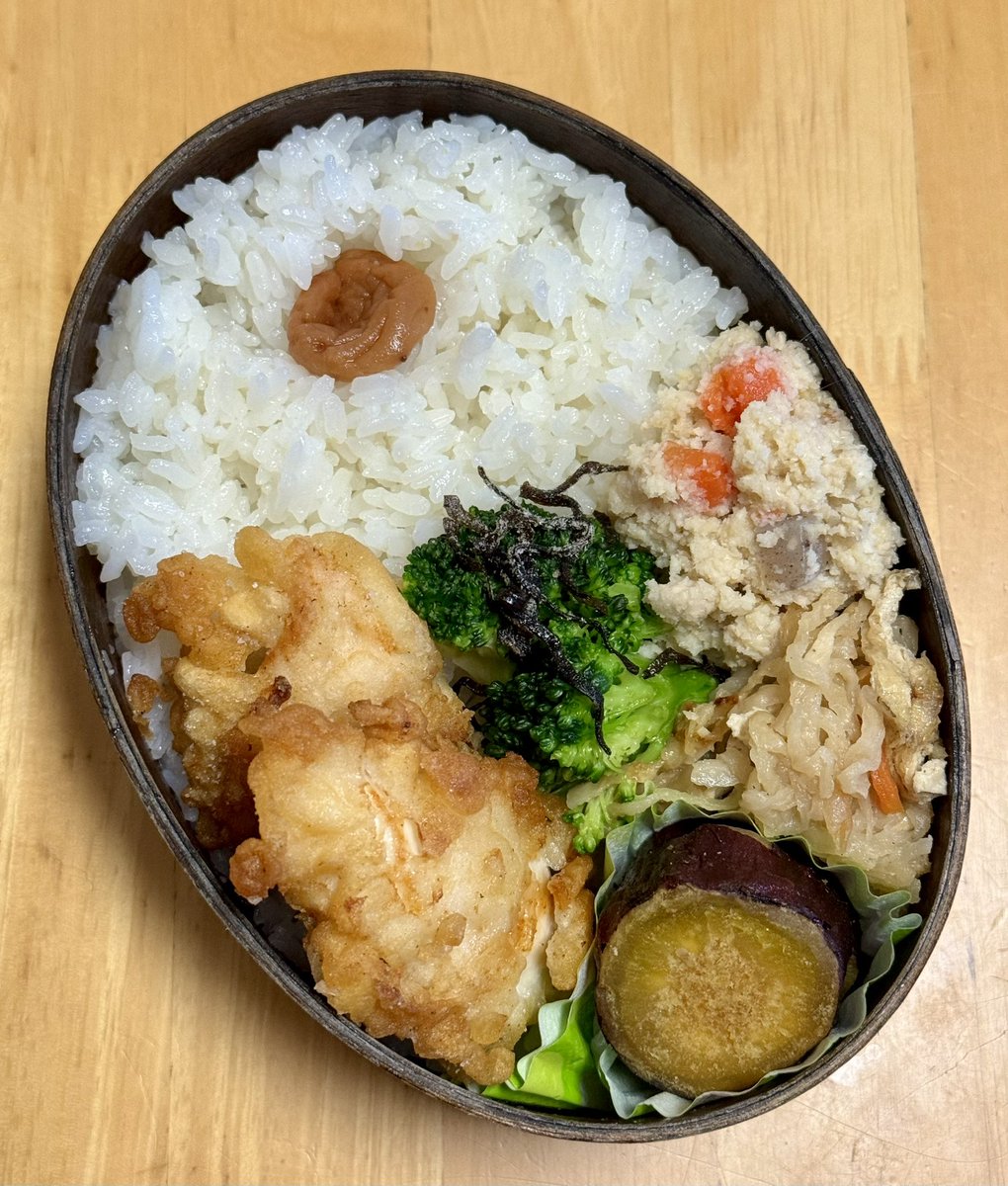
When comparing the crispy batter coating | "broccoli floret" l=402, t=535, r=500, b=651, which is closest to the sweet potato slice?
the crispy batter coating

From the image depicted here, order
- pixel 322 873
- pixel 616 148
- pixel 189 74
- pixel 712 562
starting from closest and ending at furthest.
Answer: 1. pixel 322 873
2. pixel 712 562
3. pixel 616 148
4. pixel 189 74

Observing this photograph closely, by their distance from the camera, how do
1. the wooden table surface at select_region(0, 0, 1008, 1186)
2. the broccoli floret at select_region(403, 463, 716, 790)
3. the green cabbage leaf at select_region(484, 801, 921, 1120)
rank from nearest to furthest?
1. the green cabbage leaf at select_region(484, 801, 921, 1120)
2. the broccoli floret at select_region(403, 463, 716, 790)
3. the wooden table surface at select_region(0, 0, 1008, 1186)

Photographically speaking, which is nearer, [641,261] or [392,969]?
[392,969]

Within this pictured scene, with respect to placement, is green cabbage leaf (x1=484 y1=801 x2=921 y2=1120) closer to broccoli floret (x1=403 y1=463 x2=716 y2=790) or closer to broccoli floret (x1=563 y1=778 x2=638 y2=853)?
broccoli floret (x1=563 y1=778 x2=638 y2=853)

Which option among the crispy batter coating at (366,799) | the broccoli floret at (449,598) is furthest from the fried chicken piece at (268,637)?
the broccoli floret at (449,598)

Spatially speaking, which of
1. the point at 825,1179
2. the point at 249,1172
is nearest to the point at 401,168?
the point at 249,1172

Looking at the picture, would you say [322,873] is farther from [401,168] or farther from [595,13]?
[595,13]
